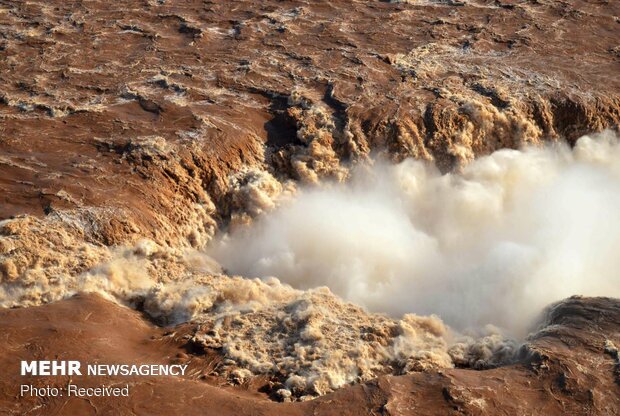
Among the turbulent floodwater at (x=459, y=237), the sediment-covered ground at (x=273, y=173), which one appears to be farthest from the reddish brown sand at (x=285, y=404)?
the turbulent floodwater at (x=459, y=237)

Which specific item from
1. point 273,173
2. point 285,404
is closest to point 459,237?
point 273,173

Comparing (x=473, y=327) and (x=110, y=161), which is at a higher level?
(x=110, y=161)

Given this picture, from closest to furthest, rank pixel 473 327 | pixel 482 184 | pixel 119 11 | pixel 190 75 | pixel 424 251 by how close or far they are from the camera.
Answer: pixel 473 327 → pixel 424 251 → pixel 482 184 → pixel 190 75 → pixel 119 11

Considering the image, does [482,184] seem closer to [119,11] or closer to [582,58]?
[582,58]

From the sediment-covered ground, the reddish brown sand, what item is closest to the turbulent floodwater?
the sediment-covered ground

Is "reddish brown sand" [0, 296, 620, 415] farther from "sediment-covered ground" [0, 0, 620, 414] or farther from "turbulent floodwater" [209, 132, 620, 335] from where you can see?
"turbulent floodwater" [209, 132, 620, 335]

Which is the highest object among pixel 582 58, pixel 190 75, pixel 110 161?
pixel 582 58

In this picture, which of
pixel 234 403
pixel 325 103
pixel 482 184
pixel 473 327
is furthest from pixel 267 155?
pixel 234 403
